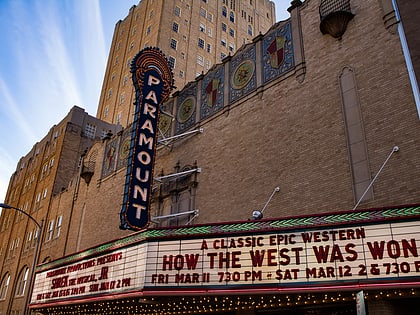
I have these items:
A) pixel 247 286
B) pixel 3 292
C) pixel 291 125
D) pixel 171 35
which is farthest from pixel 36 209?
pixel 247 286

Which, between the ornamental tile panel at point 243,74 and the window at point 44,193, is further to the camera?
the window at point 44,193

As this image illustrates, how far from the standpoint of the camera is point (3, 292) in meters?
38.5

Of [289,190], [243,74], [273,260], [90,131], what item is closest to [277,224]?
[273,260]

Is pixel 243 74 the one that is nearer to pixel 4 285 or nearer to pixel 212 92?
pixel 212 92

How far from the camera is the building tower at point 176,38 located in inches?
1754

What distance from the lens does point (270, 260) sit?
10547 millimetres

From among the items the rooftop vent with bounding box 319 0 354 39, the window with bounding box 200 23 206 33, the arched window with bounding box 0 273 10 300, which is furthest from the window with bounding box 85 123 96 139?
the rooftop vent with bounding box 319 0 354 39

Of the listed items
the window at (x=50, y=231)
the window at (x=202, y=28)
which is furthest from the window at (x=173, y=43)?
the window at (x=50, y=231)

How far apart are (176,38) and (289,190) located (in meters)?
34.1

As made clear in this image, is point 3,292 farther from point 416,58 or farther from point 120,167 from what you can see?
point 416,58

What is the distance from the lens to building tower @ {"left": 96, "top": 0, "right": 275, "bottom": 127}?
44562 millimetres

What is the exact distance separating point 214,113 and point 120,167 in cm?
861

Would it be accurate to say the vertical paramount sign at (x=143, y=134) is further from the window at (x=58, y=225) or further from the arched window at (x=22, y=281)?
the arched window at (x=22, y=281)

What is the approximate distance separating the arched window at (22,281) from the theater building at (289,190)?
56.1ft
